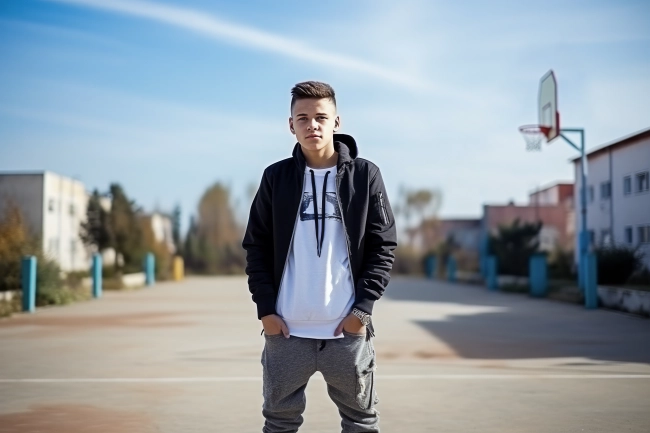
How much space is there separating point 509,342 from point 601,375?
3532mm

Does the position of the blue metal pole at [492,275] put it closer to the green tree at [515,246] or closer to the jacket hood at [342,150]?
the green tree at [515,246]

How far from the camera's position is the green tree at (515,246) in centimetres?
3591

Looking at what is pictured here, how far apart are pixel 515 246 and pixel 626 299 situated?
64.7 feet

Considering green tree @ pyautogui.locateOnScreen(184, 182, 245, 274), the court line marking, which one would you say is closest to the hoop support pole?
the court line marking

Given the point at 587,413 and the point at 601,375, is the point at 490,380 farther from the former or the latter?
the point at 587,413

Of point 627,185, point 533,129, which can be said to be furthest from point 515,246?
point 533,129

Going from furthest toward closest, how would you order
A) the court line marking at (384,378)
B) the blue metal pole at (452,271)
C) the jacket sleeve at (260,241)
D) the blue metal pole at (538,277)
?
the blue metal pole at (452,271) < the blue metal pole at (538,277) < the court line marking at (384,378) < the jacket sleeve at (260,241)

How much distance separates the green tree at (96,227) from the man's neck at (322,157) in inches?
1594

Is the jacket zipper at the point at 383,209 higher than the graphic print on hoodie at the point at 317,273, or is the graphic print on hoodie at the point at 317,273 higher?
the jacket zipper at the point at 383,209

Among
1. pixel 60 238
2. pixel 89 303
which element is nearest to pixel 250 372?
pixel 89 303

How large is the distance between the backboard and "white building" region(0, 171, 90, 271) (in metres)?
20.8

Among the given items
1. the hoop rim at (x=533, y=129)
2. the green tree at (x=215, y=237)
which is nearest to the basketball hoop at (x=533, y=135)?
the hoop rim at (x=533, y=129)

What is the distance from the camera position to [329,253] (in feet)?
11.4

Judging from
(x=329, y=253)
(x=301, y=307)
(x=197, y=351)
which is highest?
(x=329, y=253)
